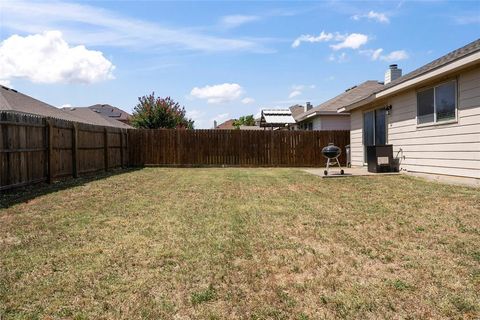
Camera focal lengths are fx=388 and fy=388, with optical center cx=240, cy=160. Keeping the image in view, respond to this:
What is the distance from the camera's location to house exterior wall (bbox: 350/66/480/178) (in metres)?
8.73

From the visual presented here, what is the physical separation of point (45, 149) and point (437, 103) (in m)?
10.3

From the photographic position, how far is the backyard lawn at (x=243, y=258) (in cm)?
283

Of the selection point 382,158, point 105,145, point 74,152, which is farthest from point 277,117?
point 74,152

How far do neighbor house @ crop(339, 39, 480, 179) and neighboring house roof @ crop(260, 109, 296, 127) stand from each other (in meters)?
11.2

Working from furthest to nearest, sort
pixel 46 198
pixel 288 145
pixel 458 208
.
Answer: pixel 288 145 → pixel 46 198 → pixel 458 208

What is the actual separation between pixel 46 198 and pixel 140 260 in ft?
15.6

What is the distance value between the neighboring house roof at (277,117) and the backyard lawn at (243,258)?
18.4 meters

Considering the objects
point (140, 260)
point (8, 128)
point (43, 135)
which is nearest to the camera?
point (140, 260)

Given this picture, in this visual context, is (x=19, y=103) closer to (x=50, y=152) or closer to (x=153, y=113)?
(x=50, y=152)

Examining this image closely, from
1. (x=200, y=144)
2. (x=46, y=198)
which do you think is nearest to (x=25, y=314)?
(x=46, y=198)

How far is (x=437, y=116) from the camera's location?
33.4 feet

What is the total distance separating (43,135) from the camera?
9.99 meters

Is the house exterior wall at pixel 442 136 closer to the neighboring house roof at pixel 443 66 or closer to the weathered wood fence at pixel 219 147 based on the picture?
the neighboring house roof at pixel 443 66

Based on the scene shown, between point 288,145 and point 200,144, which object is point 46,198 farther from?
point 288,145
